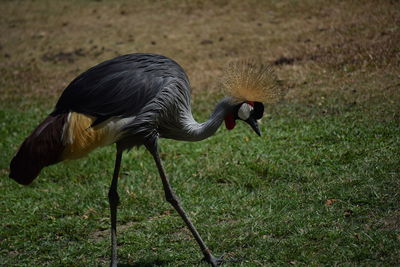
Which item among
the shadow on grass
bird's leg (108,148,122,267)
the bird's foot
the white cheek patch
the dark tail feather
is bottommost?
the shadow on grass

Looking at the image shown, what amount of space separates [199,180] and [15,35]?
7.14m

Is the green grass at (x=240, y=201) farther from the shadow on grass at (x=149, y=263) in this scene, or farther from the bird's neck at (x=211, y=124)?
the bird's neck at (x=211, y=124)

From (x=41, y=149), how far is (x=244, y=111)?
1495mm

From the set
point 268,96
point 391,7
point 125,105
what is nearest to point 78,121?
point 125,105

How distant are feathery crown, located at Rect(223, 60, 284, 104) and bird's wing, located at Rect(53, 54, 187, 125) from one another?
37cm

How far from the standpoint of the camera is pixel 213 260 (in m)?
4.25

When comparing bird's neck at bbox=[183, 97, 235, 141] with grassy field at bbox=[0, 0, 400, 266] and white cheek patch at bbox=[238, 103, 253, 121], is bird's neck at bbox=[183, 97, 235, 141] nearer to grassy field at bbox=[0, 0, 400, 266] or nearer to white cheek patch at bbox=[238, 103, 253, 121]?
white cheek patch at bbox=[238, 103, 253, 121]

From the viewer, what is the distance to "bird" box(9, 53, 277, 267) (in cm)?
408

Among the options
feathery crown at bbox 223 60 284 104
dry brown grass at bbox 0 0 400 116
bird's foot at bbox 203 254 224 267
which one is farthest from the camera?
dry brown grass at bbox 0 0 400 116

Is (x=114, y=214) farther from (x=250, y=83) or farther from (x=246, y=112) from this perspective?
(x=250, y=83)

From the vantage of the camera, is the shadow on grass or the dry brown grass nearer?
the shadow on grass

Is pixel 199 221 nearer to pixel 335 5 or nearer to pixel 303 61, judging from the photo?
pixel 303 61

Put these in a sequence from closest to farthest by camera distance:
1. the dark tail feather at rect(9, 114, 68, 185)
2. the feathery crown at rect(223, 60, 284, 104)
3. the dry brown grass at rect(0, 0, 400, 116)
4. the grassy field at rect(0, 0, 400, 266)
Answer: the dark tail feather at rect(9, 114, 68, 185) < the feathery crown at rect(223, 60, 284, 104) < the grassy field at rect(0, 0, 400, 266) < the dry brown grass at rect(0, 0, 400, 116)

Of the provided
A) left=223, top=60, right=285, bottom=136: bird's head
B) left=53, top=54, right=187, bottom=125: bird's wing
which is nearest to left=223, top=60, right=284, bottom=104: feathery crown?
left=223, top=60, right=285, bottom=136: bird's head
